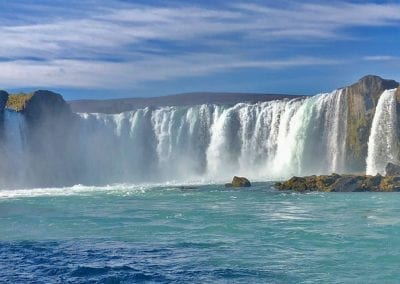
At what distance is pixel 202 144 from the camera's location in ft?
183

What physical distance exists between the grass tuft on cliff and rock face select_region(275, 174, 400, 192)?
25021mm

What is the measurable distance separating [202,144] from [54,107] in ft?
41.9

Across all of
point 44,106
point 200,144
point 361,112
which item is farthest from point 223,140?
point 44,106

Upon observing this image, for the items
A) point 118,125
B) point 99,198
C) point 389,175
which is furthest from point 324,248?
point 118,125

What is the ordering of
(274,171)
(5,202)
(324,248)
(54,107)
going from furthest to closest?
(54,107), (274,171), (5,202), (324,248)

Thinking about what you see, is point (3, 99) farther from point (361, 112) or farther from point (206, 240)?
point (206, 240)

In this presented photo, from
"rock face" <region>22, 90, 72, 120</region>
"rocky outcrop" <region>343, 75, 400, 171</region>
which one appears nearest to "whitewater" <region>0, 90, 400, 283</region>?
"rocky outcrop" <region>343, 75, 400, 171</region>

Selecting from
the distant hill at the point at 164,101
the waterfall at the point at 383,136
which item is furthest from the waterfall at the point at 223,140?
the distant hill at the point at 164,101

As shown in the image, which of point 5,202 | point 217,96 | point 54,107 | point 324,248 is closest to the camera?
point 324,248

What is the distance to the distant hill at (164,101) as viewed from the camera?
81.7 meters

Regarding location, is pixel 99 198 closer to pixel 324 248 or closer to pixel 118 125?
pixel 324 248

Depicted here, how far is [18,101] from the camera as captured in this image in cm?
5369

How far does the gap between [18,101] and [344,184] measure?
29.6 meters

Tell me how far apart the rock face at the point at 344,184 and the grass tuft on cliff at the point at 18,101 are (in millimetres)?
25021
